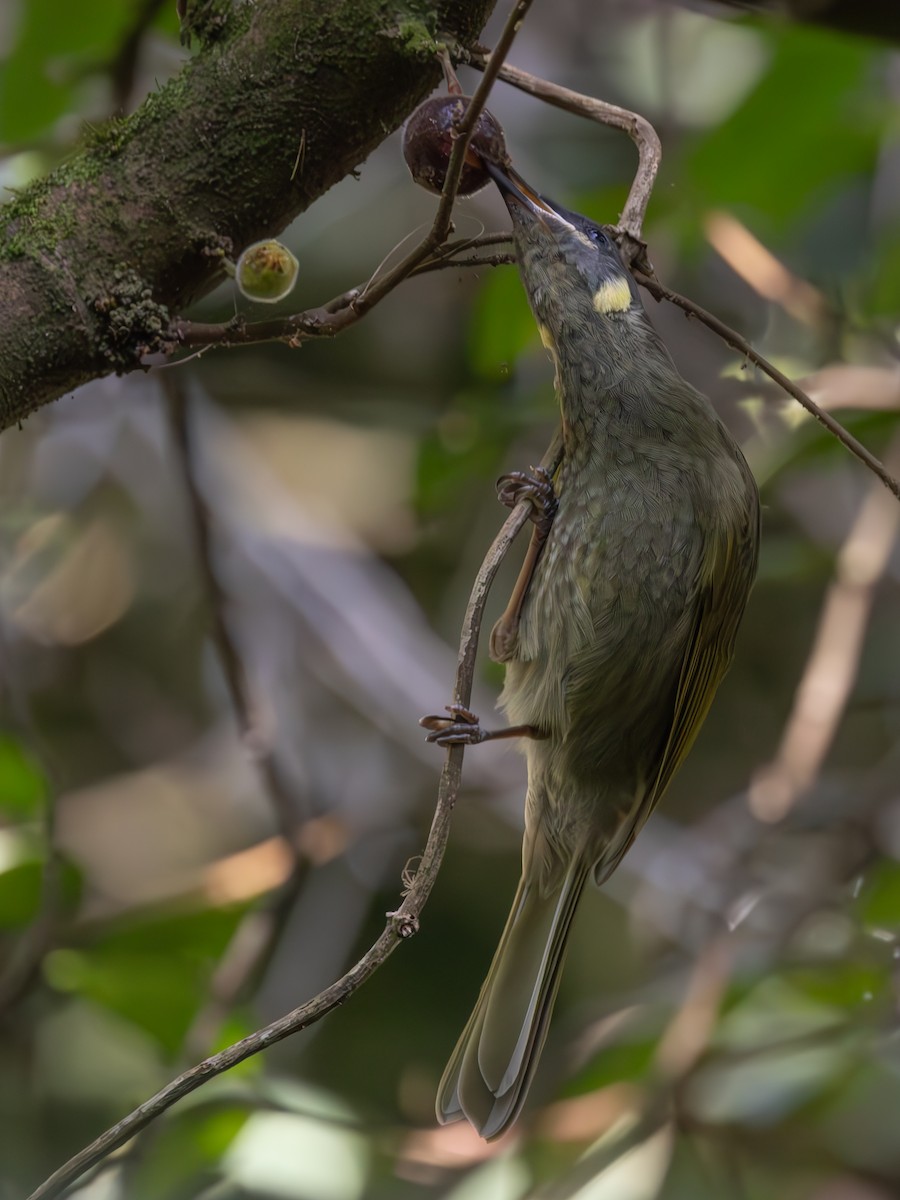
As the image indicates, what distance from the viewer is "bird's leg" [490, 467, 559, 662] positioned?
219 centimetres

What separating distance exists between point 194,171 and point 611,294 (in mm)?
880

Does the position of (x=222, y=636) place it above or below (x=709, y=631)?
below

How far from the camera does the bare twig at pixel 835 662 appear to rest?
10.7ft

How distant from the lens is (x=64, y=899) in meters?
2.75

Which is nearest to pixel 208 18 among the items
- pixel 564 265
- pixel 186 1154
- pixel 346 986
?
pixel 564 265

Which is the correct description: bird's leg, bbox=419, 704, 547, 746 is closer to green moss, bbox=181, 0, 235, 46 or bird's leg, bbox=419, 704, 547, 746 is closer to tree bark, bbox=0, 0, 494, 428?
tree bark, bbox=0, 0, 494, 428

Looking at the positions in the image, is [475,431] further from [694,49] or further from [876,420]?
[694,49]

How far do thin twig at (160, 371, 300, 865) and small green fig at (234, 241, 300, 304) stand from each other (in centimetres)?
116

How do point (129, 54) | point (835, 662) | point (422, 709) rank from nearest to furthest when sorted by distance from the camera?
point (129, 54)
point (835, 662)
point (422, 709)

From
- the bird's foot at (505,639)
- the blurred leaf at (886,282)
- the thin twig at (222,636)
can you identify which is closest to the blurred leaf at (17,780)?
the thin twig at (222,636)

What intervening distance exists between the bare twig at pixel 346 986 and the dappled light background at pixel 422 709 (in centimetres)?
134

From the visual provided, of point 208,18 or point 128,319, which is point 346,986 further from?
point 208,18


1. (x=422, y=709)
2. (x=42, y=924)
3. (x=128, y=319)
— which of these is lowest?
(x=42, y=924)

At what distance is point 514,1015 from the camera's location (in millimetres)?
2193
